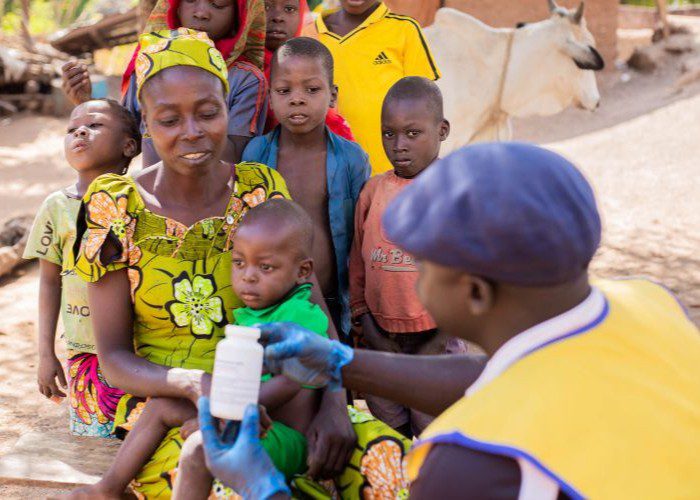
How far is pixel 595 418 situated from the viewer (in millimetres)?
1441

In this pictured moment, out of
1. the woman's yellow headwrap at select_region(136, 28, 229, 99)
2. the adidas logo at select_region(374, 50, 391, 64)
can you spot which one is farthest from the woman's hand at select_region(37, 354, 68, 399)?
the adidas logo at select_region(374, 50, 391, 64)

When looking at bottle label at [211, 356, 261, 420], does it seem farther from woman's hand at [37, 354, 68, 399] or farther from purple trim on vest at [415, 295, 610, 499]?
woman's hand at [37, 354, 68, 399]

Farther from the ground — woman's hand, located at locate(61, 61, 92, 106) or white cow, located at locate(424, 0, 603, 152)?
woman's hand, located at locate(61, 61, 92, 106)

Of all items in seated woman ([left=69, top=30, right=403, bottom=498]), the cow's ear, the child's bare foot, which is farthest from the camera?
the cow's ear

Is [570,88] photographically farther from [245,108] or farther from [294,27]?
[245,108]

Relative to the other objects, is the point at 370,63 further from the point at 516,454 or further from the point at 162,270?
the point at 516,454

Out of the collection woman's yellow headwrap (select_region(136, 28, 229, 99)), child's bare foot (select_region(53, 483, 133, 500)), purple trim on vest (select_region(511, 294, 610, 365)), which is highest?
woman's yellow headwrap (select_region(136, 28, 229, 99))

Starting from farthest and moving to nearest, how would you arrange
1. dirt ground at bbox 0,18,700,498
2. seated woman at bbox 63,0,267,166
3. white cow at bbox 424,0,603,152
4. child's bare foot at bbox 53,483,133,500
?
1. white cow at bbox 424,0,603,152
2. dirt ground at bbox 0,18,700,498
3. seated woman at bbox 63,0,267,166
4. child's bare foot at bbox 53,483,133,500

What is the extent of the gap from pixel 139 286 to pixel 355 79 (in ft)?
5.49

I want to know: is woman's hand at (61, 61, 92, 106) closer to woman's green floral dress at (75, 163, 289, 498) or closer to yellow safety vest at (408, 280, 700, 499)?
woman's green floral dress at (75, 163, 289, 498)

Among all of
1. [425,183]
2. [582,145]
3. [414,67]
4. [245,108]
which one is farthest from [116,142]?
[582,145]

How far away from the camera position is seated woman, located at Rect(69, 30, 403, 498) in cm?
247

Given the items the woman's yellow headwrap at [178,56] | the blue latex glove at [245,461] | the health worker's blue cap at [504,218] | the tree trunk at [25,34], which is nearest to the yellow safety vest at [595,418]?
the health worker's blue cap at [504,218]

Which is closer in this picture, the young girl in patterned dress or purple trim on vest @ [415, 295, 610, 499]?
purple trim on vest @ [415, 295, 610, 499]
